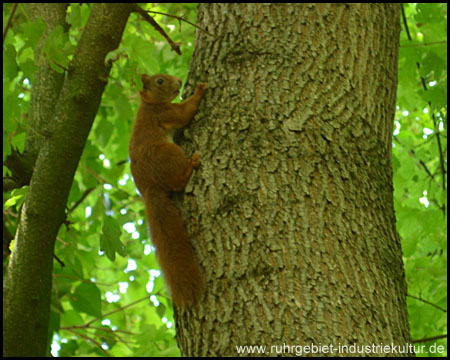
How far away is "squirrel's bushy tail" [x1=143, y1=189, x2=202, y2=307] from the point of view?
1.82 metres

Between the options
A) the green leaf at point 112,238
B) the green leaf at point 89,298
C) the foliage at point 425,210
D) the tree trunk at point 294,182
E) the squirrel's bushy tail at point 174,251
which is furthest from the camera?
the foliage at point 425,210

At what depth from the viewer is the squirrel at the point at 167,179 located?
1.87m

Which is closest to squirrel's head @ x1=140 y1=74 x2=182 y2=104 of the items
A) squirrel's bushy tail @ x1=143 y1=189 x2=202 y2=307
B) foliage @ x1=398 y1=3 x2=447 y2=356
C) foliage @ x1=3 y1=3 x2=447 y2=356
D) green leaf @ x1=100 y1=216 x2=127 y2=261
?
foliage @ x1=3 y1=3 x2=447 y2=356

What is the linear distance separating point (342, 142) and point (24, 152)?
1.85 meters

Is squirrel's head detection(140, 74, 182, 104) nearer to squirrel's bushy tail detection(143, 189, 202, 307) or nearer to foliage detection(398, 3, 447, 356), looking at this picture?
squirrel's bushy tail detection(143, 189, 202, 307)

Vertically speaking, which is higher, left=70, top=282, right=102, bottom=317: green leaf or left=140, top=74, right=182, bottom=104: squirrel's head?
left=140, top=74, right=182, bottom=104: squirrel's head

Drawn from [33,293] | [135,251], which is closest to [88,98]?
[33,293]

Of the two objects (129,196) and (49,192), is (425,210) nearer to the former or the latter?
(129,196)

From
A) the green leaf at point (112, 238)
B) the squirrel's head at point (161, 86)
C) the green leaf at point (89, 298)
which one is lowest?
the green leaf at point (89, 298)

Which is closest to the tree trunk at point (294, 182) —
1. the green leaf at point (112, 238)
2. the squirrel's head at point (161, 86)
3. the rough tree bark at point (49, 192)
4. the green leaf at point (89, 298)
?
the rough tree bark at point (49, 192)

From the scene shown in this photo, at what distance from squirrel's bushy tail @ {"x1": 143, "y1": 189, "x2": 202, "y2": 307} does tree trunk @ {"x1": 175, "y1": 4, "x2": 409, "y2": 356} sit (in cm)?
4

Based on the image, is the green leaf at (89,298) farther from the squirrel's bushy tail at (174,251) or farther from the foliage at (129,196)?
the squirrel's bushy tail at (174,251)

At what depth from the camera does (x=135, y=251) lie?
4.70 meters

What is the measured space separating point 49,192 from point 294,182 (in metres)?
0.99
